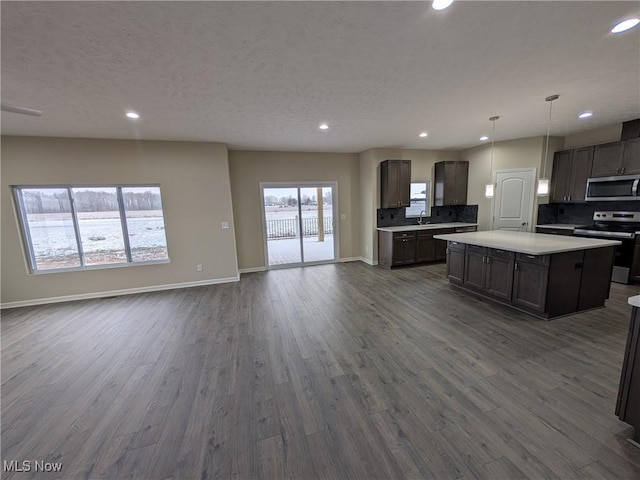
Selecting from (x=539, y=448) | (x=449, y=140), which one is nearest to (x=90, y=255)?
(x=539, y=448)

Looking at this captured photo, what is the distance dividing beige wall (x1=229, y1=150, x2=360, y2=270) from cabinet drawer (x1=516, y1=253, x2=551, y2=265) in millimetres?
3864

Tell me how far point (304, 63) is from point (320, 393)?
2859mm

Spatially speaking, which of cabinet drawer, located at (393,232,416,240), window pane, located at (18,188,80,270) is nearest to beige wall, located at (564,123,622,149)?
cabinet drawer, located at (393,232,416,240)

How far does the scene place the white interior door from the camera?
5379mm

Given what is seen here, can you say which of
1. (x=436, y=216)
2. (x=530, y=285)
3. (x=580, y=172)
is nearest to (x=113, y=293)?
(x=530, y=285)

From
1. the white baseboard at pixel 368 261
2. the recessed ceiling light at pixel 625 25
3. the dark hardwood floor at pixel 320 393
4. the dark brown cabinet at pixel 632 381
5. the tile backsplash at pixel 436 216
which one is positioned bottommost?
the dark hardwood floor at pixel 320 393

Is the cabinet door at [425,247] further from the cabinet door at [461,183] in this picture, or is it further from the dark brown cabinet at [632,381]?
the dark brown cabinet at [632,381]

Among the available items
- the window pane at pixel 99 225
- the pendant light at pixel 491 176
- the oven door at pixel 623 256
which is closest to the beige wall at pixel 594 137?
the pendant light at pixel 491 176

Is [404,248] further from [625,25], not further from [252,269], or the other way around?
[625,25]

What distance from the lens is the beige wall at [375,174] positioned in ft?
19.6

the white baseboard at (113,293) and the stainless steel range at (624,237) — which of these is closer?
the stainless steel range at (624,237)

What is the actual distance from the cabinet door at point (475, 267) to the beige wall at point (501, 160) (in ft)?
8.86

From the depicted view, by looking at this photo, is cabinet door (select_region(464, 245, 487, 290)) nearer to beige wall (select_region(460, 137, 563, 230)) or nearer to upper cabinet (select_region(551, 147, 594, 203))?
beige wall (select_region(460, 137, 563, 230))

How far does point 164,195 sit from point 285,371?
406 centimetres
